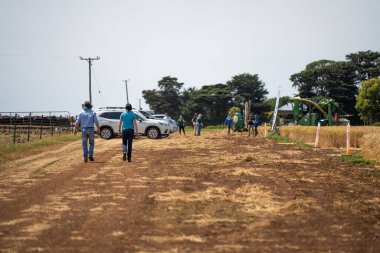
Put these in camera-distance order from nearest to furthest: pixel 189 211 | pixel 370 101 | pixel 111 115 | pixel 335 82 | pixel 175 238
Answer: pixel 175 238 < pixel 189 211 < pixel 111 115 < pixel 370 101 < pixel 335 82

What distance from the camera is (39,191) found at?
664 centimetres

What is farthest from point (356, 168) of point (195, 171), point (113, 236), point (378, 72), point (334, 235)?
point (378, 72)

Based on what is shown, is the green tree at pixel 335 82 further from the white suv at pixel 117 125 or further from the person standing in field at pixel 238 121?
the white suv at pixel 117 125

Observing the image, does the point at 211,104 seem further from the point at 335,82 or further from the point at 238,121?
the point at 238,121

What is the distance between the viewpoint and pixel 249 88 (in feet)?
251

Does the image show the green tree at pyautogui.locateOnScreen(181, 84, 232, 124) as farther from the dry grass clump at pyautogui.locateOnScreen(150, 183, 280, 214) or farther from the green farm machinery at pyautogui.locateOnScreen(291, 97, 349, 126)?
the dry grass clump at pyautogui.locateOnScreen(150, 183, 280, 214)

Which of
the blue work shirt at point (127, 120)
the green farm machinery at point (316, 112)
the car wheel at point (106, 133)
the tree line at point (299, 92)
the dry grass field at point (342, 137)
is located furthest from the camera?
the tree line at point (299, 92)

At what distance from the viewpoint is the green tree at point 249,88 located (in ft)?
251

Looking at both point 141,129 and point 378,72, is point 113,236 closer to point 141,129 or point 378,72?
point 141,129

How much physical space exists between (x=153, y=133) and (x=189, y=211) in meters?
18.7

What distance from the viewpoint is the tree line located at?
66.0 m

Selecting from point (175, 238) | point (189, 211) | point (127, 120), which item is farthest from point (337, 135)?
point (175, 238)

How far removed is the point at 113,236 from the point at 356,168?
309 inches

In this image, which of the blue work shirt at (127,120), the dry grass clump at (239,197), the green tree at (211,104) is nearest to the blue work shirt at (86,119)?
the blue work shirt at (127,120)
